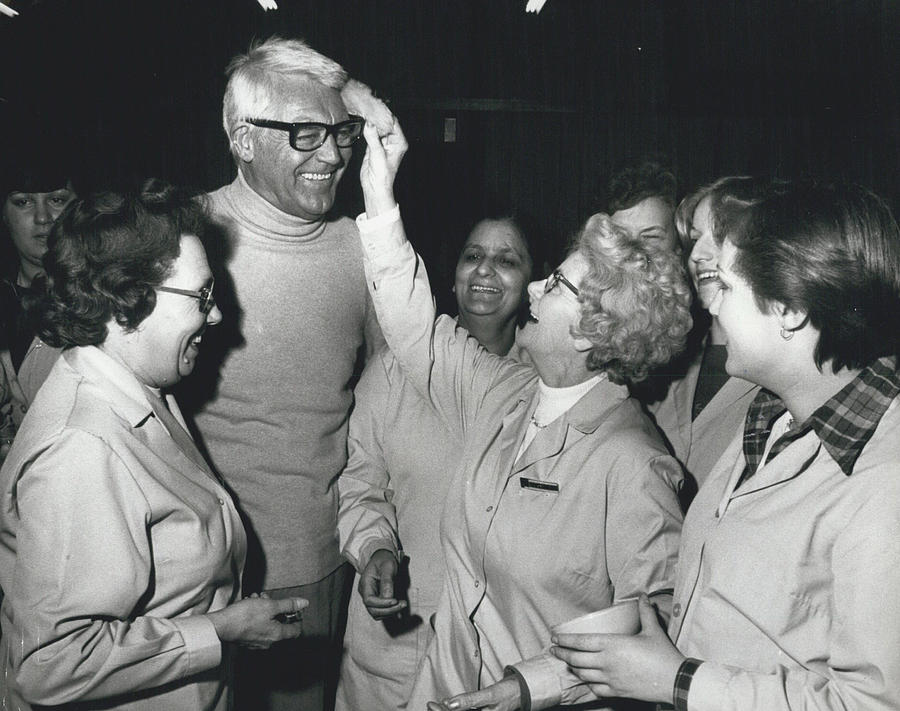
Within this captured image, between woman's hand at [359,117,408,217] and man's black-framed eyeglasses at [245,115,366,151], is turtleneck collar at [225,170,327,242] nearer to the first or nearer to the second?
man's black-framed eyeglasses at [245,115,366,151]

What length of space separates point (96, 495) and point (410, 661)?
1.25 meters

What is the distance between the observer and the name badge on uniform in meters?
1.98

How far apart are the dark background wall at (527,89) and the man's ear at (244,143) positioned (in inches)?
77.4

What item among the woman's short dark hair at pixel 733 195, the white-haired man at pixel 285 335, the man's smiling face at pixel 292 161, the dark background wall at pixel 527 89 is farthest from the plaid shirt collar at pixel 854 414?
the dark background wall at pixel 527 89

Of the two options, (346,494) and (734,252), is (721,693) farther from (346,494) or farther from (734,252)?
(346,494)

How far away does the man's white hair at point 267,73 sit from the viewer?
2.64 metres

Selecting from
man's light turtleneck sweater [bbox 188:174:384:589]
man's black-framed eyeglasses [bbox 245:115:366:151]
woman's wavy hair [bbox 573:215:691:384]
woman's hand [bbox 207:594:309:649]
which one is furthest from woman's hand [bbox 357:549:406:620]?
man's black-framed eyeglasses [bbox 245:115:366:151]

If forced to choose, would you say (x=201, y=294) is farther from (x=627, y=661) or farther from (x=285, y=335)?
(x=627, y=661)

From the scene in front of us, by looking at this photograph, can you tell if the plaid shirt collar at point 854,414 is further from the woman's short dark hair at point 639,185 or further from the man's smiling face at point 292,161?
the man's smiling face at point 292,161

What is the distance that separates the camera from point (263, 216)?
2.60 m

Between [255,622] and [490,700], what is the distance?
0.56m

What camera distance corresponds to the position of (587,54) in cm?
498

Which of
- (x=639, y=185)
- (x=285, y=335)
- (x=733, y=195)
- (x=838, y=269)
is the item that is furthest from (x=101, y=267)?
(x=639, y=185)

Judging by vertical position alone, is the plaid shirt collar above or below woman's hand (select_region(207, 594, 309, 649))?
above
